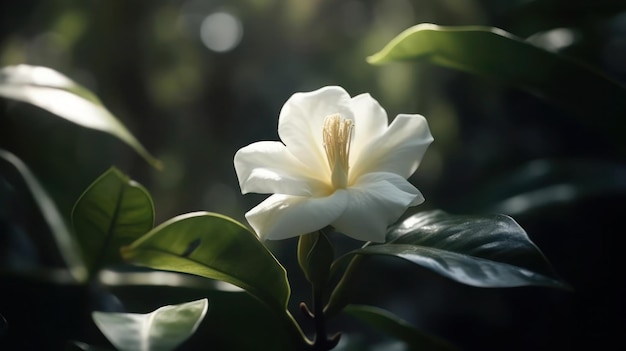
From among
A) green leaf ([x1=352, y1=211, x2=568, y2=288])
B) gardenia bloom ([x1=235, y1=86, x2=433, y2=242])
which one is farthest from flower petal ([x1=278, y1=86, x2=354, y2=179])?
green leaf ([x1=352, y1=211, x2=568, y2=288])

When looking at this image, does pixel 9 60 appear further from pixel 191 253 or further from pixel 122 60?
pixel 191 253

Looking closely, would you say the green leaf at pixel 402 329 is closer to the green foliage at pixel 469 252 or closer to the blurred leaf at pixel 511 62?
the green foliage at pixel 469 252

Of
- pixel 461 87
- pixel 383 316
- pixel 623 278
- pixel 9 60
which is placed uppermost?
pixel 9 60

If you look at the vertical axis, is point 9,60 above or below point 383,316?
above

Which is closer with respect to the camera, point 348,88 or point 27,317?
point 27,317

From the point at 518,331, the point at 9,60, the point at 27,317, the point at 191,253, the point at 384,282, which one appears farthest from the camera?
the point at 9,60

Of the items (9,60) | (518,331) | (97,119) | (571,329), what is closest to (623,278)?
(571,329)

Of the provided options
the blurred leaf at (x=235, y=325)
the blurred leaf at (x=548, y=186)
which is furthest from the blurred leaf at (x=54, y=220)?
the blurred leaf at (x=548, y=186)

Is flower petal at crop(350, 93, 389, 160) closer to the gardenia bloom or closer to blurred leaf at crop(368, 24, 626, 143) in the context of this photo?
the gardenia bloom
